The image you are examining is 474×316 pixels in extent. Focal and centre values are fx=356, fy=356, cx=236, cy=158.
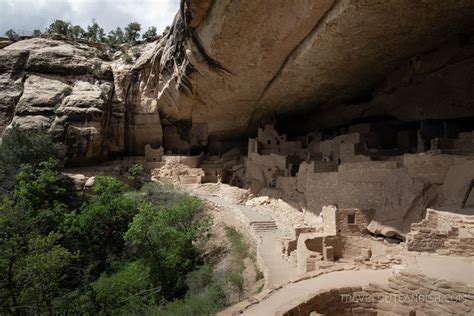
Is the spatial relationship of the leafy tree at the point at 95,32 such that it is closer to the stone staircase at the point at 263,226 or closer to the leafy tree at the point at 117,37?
the leafy tree at the point at 117,37

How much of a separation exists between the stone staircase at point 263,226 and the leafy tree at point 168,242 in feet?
8.03

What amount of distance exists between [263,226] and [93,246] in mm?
7741

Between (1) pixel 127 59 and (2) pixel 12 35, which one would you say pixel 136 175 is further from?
(2) pixel 12 35

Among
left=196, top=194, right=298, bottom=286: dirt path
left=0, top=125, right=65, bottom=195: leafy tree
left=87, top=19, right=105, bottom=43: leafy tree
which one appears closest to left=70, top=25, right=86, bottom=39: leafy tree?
left=87, top=19, right=105, bottom=43: leafy tree

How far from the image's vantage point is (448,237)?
6422mm

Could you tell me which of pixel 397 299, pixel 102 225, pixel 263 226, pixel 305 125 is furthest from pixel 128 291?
pixel 305 125

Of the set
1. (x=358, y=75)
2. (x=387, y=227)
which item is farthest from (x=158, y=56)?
(x=387, y=227)

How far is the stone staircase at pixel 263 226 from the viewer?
1255cm

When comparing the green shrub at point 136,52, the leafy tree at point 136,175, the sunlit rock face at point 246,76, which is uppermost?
the green shrub at point 136,52

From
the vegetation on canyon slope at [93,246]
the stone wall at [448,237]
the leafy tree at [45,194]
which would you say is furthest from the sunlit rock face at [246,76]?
the stone wall at [448,237]

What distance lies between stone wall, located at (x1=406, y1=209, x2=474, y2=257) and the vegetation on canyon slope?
4497 mm

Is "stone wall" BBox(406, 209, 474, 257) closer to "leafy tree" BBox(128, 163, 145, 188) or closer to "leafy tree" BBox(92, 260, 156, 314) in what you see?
"leafy tree" BBox(92, 260, 156, 314)

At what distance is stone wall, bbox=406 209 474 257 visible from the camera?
6.16 m

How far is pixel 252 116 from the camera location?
66.9 feet
